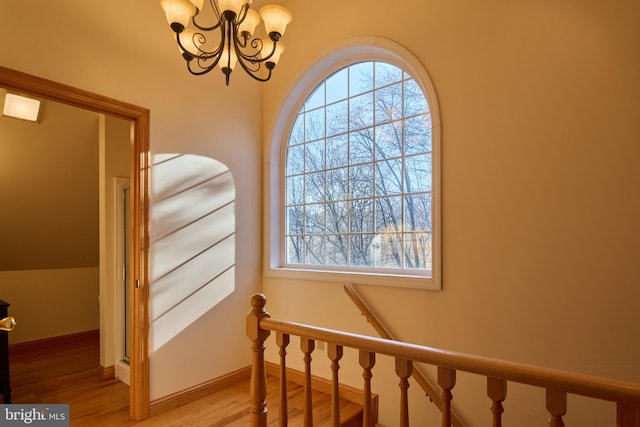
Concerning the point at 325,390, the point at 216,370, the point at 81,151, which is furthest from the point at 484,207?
the point at 81,151

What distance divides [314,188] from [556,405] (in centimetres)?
246

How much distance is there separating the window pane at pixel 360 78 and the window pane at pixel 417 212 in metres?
1.00

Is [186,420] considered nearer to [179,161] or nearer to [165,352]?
[165,352]

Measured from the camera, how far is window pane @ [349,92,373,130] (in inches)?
115

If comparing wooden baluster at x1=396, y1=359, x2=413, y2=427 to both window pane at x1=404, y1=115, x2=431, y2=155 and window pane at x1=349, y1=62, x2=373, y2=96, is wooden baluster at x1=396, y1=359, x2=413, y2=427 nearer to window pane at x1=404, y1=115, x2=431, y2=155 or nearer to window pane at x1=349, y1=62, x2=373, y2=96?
window pane at x1=404, y1=115, x2=431, y2=155

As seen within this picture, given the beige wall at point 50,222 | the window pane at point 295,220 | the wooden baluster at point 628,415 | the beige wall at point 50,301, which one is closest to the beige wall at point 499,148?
the window pane at point 295,220

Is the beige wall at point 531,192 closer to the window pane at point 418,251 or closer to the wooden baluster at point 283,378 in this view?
the window pane at point 418,251

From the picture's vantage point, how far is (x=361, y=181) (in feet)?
9.64

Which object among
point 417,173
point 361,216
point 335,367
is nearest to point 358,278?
point 361,216

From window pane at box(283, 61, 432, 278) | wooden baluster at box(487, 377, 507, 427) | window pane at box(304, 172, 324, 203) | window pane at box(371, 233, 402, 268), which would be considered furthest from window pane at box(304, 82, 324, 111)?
wooden baluster at box(487, 377, 507, 427)

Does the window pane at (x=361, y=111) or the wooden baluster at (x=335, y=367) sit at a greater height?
the window pane at (x=361, y=111)

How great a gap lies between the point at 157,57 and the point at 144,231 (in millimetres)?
1318

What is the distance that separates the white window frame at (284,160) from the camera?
2.38 meters

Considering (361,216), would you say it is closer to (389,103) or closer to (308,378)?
(389,103)
